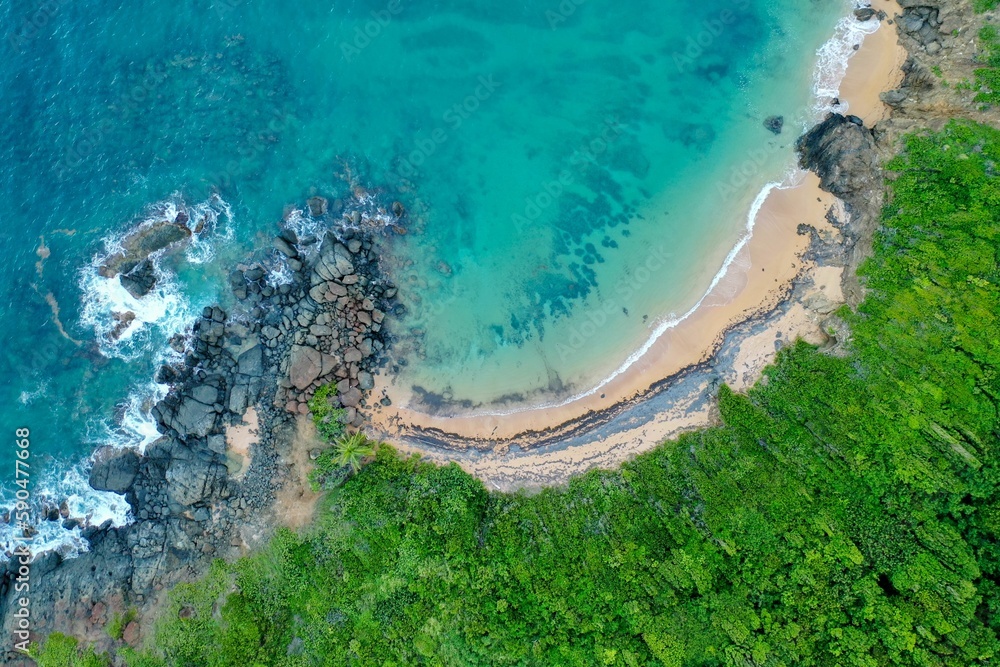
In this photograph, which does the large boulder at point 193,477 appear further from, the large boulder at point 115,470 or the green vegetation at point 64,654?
the green vegetation at point 64,654

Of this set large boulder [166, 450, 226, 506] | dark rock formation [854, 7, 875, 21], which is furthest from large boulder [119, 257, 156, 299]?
dark rock formation [854, 7, 875, 21]

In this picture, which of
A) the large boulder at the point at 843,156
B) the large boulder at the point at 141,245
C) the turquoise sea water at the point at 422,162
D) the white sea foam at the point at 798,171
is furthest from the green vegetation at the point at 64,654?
the large boulder at the point at 843,156

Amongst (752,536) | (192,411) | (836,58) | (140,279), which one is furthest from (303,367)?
(836,58)

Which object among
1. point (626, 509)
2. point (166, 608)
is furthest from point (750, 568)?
point (166, 608)

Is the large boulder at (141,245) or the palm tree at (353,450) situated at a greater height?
the large boulder at (141,245)

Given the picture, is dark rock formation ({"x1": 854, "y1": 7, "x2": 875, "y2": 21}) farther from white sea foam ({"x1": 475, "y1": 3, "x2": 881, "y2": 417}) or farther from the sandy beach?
the sandy beach

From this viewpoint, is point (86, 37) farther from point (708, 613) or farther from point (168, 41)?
point (708, 613)
